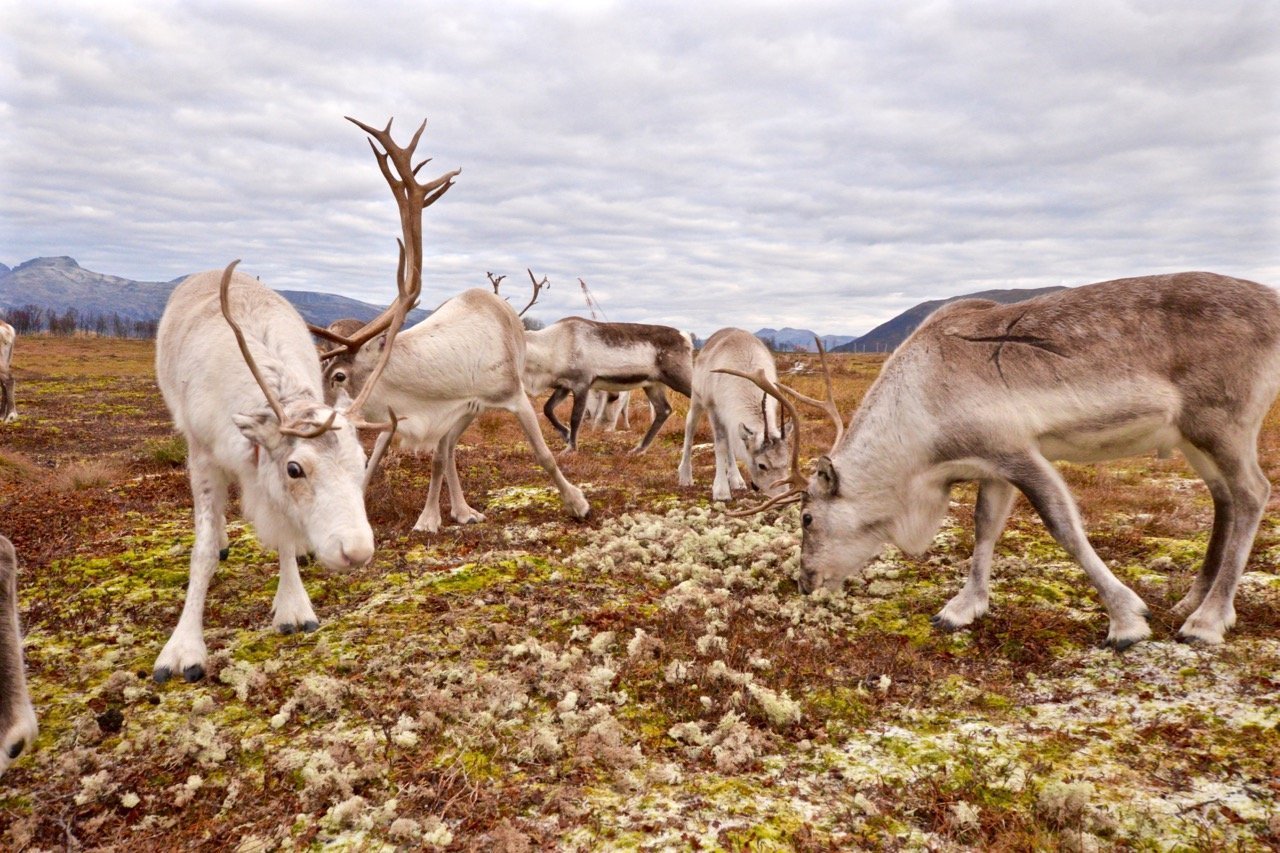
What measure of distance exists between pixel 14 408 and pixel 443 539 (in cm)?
2078

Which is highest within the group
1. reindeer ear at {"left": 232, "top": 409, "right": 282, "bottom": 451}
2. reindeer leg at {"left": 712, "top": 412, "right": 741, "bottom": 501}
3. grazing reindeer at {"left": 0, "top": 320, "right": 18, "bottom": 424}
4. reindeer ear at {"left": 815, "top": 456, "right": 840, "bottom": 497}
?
reindeer ear at {"left": 232, "top": 409, "right": 282, "bottom": 451}

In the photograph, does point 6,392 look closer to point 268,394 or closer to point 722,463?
point 722,463

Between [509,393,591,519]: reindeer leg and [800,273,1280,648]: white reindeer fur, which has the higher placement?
[800,273,1280,648]: white reindeer fur

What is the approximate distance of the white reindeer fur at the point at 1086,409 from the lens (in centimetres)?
425

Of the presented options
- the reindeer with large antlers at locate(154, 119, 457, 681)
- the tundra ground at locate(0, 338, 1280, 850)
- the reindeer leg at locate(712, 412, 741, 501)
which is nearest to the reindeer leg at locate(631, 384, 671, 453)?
the reindeer leg at locate(712, 412, 741, 501)

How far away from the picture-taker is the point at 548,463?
25.4 feet

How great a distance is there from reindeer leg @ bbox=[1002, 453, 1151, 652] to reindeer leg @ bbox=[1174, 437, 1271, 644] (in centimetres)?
28

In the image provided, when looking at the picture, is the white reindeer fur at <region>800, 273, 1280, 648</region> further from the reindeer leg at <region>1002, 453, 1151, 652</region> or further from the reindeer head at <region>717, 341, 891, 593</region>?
the reindeer head at <region>717, 341, 891, 593</region>

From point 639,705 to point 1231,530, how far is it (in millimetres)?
3780

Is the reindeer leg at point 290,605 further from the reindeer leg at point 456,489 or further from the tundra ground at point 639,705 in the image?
the reindeer leg at point 456,489

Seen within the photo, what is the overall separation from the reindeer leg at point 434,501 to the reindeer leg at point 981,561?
4.89 m

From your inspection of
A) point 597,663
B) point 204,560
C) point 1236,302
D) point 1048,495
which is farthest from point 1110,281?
point 204,560

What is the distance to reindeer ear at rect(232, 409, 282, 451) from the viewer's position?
4223 mm

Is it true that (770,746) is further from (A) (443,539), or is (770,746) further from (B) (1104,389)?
(A) (443,539)
